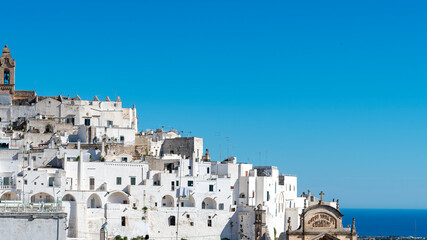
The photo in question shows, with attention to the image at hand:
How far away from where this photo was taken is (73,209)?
188 ft

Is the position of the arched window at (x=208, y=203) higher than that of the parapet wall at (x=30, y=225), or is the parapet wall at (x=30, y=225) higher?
the arched window at (x=208, y=203)

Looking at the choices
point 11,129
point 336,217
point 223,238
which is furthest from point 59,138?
point 336,217

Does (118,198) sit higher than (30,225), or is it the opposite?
(118,198)

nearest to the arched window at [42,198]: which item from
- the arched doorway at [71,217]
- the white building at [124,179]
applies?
the white building at [124,179]

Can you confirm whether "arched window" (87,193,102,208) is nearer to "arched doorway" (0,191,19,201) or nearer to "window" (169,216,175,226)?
"arched doorway" (0,191,19,201)

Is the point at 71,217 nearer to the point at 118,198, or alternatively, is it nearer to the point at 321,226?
the point at 118,198

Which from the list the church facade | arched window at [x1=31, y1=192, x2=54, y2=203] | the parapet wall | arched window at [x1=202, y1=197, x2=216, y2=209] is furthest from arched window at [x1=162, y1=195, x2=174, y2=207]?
the parapet wall

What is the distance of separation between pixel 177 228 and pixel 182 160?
20.5 ft

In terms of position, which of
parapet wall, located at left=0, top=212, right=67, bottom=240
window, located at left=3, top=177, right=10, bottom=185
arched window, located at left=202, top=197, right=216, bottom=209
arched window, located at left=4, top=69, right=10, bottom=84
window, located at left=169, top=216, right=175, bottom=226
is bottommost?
window, located at left=169, top=216, right=175, bottom=226

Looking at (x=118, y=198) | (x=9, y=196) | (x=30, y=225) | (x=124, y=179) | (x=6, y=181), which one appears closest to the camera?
(x=30, y=225)

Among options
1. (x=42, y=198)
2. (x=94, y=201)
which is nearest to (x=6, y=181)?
(x=42, y=198)

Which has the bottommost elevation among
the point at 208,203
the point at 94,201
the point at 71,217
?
the point at 71,217

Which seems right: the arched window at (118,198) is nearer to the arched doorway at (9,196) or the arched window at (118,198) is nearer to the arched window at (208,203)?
the arched window at (208,203)

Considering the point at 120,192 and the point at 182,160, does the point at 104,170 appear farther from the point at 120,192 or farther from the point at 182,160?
the point at 182,160
